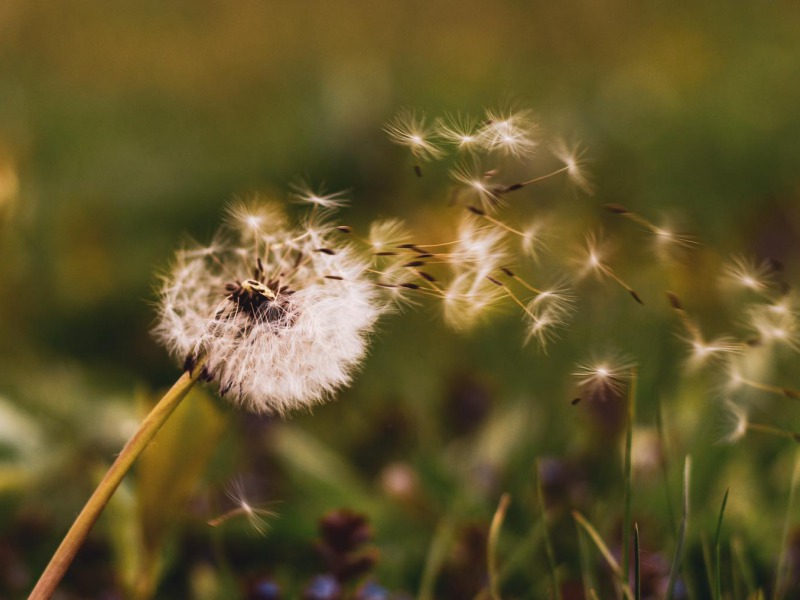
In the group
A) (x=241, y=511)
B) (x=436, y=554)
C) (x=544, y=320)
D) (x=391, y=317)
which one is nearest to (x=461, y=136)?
(x=544, y=320)

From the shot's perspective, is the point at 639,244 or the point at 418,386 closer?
the point at 418,386

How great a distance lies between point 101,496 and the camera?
1.55 ft

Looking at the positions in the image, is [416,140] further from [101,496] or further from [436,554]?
[436,554]

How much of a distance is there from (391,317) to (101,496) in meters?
1.12

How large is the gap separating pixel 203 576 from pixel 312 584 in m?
0.11

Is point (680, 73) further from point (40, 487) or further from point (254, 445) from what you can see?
point (40, 487)

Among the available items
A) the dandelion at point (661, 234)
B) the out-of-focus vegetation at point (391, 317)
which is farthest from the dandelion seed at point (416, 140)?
the out-of-focus vegetation at point (391, 317)

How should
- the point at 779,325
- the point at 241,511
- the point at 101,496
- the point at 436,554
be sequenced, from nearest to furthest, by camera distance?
the point at 101,496 → the point at 241,511 → the point at 779,325 → the point at 436,554

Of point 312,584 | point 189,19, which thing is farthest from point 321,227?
point 189,19

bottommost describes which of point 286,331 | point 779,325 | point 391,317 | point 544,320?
point 391,317

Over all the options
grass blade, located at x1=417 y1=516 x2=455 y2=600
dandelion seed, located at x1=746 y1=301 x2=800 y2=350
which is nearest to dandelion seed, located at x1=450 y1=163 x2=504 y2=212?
dandelion seed, located at x1=746 y1=301 x2=800 y2=350

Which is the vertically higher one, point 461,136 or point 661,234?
point 461,136

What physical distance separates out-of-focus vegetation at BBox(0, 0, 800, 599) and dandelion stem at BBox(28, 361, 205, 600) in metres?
0.24

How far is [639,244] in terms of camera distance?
1665 millimetres
